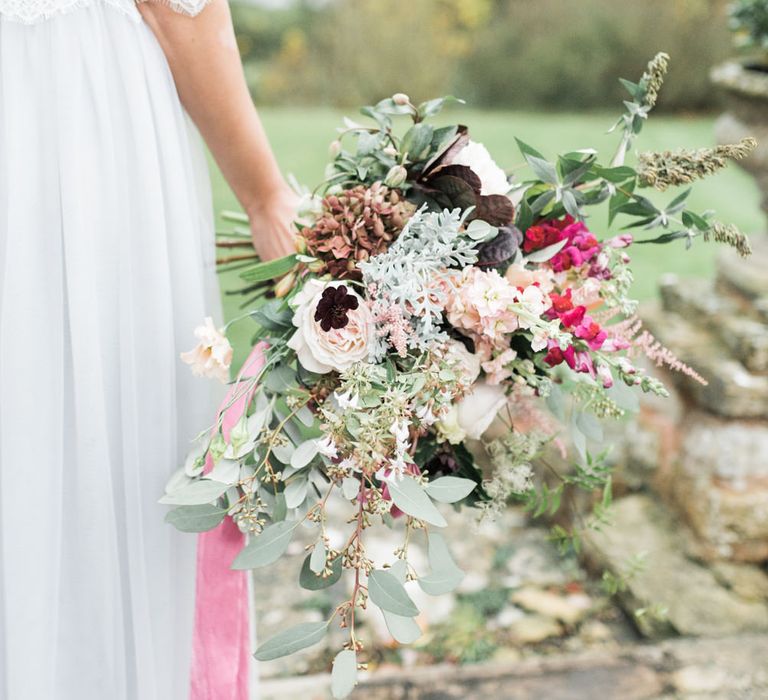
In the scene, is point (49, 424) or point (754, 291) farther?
point (754, 291)

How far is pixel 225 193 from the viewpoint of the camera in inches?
179

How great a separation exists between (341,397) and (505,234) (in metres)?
0.35

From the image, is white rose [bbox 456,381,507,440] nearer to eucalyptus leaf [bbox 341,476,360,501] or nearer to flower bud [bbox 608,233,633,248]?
eucalyptus leaf [bbox 341,476,360,501]

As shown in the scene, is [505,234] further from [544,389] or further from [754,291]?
[754,291]

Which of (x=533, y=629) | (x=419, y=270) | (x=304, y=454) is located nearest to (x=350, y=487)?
(x=304, y=454)

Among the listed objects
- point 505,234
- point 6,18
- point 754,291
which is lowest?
point 754,291

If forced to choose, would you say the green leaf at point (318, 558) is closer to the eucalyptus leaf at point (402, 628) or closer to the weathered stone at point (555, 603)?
the eucalyptus leaf at point (402, 628)

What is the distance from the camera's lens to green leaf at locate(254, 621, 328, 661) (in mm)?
1054

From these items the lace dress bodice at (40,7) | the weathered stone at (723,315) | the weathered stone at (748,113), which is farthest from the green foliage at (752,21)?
the lace dress bodice at (40,7)

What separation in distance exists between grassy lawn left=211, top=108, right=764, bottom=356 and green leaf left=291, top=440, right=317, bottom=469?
2736 millimetres

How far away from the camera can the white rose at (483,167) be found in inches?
45.2

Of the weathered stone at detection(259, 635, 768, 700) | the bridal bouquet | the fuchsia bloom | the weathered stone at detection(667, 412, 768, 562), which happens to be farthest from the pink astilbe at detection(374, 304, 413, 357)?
the weathered stone at detection(667, 412, 768, 562)

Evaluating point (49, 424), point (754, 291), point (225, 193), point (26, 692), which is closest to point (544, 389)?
point (49, 424)

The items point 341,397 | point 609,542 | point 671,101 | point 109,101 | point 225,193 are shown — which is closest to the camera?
point 341,397
